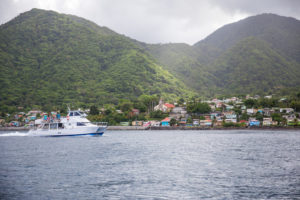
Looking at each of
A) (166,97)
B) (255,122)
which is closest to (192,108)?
(255,122)

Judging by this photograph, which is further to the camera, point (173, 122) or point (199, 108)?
point (199, 108)

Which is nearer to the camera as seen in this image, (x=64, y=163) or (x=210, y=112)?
(x=64, y=163)

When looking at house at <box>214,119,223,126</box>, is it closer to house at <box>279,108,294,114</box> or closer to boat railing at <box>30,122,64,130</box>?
house at <box>279,108,294,114</box>

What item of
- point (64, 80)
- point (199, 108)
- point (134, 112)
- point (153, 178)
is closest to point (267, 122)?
point (199, 108)

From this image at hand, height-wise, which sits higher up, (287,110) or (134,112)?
(287,110)

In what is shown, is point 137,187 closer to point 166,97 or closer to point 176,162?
point 176,162

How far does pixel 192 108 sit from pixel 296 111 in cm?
3630

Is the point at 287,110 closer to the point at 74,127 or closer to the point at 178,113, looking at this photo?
the point at 178,113

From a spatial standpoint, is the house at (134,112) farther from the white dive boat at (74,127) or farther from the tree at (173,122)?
the white dive boat at (74,127)

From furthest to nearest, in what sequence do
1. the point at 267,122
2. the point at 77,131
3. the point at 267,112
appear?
the point at 267,112, the point at 267,122, the point at 77,131

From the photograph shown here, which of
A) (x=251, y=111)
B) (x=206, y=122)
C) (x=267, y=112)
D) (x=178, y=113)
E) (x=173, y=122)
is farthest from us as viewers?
(x=178, y=113)

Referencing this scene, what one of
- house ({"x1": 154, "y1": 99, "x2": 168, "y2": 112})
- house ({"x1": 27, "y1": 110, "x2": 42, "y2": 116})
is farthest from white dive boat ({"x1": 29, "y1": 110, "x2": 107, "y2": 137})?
house ({"x1": 154, "y1": 99, "x2": 168, "y2": 112})

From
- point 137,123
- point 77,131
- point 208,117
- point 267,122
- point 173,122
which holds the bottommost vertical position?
point 77,131

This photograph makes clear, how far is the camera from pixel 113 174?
2150 centimetres
